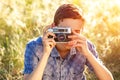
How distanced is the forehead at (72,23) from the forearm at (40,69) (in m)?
0.25

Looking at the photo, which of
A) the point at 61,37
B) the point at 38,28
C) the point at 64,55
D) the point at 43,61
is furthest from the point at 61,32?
the point at 38,28

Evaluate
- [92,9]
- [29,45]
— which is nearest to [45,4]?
[92,9]

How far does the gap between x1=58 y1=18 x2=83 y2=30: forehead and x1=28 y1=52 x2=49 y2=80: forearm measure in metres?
0.25

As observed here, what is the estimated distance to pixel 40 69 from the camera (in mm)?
3357

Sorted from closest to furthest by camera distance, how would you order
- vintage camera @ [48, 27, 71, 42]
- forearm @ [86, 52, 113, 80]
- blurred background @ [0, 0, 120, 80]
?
vintage camera @ [48, 27, 71, 42] → forearm @ [86, 52, 113, 80] → blurred background @ [0, 0, 120, 80]

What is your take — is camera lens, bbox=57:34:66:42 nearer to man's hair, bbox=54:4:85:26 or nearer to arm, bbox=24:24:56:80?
arm, bbox=24:24:56:80

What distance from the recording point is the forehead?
3332 millimetres

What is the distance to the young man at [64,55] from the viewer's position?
10.9 ft

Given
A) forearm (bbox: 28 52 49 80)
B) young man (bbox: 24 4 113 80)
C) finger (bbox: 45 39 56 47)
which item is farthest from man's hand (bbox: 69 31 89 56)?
forearm (bbox: 28 52 49 80)

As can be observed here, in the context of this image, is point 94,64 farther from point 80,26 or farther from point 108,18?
point 108,18

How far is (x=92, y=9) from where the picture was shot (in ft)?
18.4

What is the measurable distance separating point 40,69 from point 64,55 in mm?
294

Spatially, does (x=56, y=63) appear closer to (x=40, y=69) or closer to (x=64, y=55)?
(x=64, y=55)

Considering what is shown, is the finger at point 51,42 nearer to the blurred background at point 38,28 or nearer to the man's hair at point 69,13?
the man's hair at point 69,13
